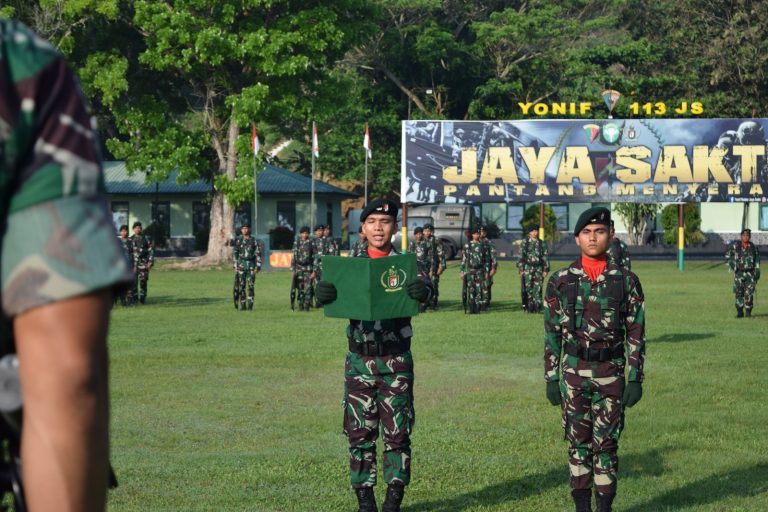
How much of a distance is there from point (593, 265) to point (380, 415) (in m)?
1.69

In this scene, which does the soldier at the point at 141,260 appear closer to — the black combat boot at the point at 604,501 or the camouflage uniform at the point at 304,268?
the camouflage uniform at the point at 304,268

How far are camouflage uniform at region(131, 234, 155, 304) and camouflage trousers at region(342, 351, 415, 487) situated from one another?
2310 centimetres

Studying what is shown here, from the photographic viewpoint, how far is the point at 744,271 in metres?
27.0

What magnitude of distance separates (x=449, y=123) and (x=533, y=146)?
316cm

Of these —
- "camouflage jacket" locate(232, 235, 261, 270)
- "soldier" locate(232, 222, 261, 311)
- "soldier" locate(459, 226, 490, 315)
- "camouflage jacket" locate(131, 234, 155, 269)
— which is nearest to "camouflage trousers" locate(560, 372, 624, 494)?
"soldier" locate(459, 226, 490, 315)

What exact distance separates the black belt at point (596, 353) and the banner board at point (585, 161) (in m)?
37.6

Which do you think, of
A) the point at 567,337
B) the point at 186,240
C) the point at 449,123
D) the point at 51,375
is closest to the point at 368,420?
the point at 567,337

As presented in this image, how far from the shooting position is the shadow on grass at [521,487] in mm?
8875

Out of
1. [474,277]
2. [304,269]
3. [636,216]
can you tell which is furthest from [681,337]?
[636,216]

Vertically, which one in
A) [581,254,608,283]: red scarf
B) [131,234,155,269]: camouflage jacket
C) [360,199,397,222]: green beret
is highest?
[360,199,397,222]: green beret

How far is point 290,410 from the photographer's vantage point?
13.3 metres

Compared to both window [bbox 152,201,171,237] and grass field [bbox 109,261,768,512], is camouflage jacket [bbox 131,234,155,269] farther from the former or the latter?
window [bbox 152,201,171,237]

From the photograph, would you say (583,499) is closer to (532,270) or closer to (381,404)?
(381,404)

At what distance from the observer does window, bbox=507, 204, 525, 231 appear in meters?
69.8
